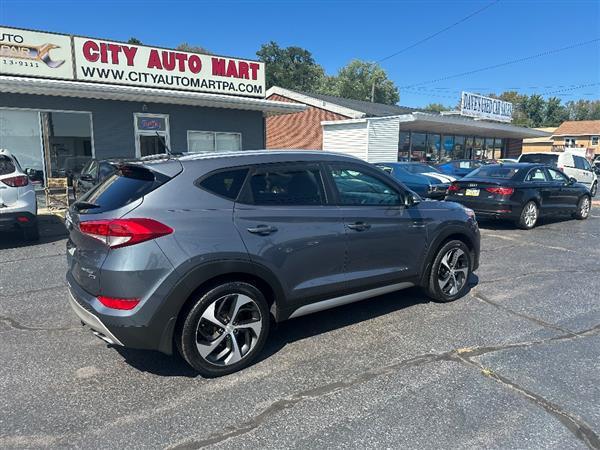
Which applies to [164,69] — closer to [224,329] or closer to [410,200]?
[410,200]

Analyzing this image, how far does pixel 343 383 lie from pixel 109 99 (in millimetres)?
12413

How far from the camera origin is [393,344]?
3.79 m

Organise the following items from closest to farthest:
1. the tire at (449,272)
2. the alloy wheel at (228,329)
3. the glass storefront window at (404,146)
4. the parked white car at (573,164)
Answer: the alloy wheel at (228,329) → the tire at (449,272) → the parked white car at (573,164) → the glass storefront window at (404,146)

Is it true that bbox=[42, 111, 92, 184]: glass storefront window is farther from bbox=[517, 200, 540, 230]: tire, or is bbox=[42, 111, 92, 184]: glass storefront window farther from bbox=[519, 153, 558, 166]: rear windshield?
bbox=[519, 153, 558, 166]: rear windshield

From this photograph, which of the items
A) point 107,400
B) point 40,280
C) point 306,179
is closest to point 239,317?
point 107,400

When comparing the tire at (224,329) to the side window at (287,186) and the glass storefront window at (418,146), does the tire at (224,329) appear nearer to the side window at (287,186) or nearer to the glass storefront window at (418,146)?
the side window at (287,186)

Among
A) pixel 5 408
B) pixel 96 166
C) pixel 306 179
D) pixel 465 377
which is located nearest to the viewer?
pixel 5 408

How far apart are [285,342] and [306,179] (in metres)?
1.46

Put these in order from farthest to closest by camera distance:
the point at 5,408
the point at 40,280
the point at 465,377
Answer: the point at 40,280
the point at 465,377
the point at 5,408

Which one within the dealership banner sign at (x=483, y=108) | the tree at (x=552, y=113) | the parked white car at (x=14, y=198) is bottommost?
the parked white car at (x=14, y=198)

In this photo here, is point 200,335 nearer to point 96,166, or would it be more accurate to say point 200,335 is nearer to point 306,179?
point 306,179

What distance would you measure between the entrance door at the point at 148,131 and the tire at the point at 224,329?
11300 millimetres

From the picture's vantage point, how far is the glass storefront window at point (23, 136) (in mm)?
11680

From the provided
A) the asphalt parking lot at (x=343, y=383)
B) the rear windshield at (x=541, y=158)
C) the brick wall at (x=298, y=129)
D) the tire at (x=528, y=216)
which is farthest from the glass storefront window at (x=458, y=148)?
the asphalt parking lot at (x=343, y=383)
